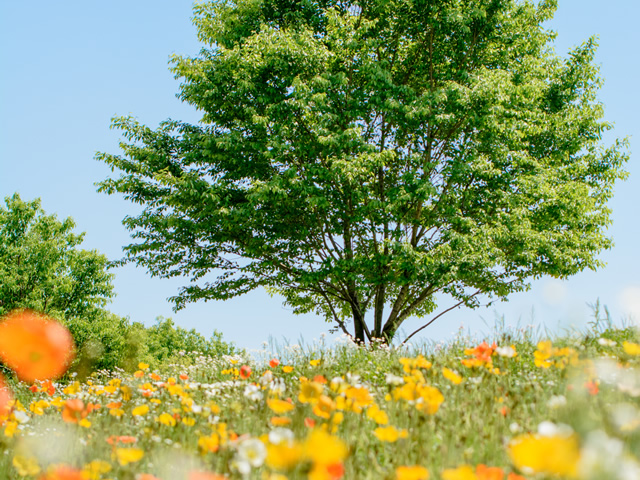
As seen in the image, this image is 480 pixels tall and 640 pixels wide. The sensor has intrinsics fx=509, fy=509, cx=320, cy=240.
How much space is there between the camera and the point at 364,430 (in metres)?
3.68

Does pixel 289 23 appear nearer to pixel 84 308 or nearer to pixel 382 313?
pixel 382 313

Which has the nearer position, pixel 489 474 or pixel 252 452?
pixel 489 474

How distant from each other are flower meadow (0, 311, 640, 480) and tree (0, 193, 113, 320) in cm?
2054

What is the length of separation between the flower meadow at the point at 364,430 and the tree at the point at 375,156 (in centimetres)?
835

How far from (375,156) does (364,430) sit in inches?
375

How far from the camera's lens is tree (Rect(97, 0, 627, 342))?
13180 mm

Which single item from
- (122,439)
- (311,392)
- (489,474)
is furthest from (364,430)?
(489,474)

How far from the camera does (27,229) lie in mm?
24953

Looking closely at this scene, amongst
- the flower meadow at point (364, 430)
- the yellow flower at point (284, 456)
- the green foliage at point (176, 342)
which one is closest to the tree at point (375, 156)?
the flower meadow at point (364, 430)

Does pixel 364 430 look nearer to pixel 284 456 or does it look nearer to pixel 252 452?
pixel 252 452

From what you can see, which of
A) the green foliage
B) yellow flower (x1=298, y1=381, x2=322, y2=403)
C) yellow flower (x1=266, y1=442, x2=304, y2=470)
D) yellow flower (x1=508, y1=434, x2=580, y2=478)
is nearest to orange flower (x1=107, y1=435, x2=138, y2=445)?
yellow flower (x1=298, y1=381, x2=322, y2=403)

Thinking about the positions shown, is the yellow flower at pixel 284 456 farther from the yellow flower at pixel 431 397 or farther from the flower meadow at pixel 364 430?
the yellow flower at pixel 431 397

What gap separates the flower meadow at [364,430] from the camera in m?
1.86

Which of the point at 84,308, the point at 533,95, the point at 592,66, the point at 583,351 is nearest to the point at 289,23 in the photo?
the point at 533,95
